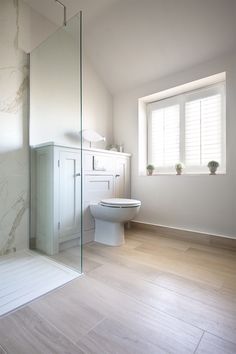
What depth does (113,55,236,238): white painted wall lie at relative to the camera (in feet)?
6.65

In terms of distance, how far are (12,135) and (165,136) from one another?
1801 millimetres

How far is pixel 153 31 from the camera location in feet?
6.91

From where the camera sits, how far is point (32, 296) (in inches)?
47.1

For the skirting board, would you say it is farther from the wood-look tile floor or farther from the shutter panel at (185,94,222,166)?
the shutter panel at (185,94,222,166)

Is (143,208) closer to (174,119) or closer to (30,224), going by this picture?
(174,119)

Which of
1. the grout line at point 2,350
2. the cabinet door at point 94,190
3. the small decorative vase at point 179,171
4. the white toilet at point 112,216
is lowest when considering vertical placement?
the grout line at point 2,350

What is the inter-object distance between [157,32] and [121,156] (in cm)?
141

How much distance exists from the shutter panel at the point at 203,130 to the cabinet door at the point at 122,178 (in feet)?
2.57

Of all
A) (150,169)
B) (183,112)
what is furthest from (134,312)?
(183,112)

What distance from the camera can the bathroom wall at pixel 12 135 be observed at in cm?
183

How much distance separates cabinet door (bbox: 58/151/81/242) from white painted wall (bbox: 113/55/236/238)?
105 cm

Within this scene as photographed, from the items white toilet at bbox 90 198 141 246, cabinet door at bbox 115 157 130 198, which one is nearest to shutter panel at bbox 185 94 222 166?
cabinet door at bbox 115 157 130 198

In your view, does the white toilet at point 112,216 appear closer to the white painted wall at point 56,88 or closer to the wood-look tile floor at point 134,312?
the wood-look tile floor at point 134,312

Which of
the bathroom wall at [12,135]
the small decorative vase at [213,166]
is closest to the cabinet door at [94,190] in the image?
the bathroom wall at [12,135]
